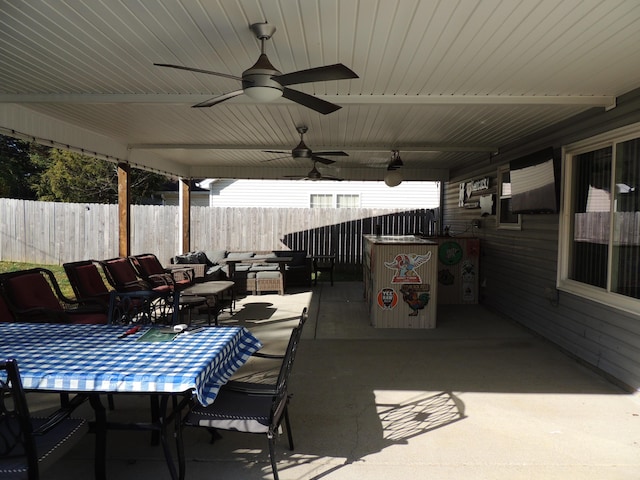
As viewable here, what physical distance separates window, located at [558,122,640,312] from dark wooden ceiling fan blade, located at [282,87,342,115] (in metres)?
2.92

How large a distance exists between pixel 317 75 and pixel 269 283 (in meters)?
6.35

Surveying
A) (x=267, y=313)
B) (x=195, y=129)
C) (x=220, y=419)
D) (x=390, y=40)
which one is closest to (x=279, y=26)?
(x=390, y=40)

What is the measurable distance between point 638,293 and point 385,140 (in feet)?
13.7

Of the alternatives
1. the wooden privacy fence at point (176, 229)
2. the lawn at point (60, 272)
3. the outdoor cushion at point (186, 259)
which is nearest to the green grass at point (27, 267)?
the lawn at point (60, 272)

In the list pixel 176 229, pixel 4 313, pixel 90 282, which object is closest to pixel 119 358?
pixel 4 313

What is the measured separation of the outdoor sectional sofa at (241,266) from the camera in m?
8.67

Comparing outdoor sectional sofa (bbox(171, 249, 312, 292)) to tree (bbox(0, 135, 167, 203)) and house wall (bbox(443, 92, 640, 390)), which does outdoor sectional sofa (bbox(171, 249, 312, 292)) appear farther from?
tree (bbox(0, 135, 167, 203))

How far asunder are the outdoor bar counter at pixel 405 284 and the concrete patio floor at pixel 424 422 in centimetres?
66

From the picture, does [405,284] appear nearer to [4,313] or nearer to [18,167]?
[4,313]

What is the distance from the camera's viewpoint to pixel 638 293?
3.91 meters

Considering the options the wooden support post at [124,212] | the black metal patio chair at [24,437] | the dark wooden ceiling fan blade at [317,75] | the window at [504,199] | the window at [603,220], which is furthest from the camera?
the wooden support post at [124,212]

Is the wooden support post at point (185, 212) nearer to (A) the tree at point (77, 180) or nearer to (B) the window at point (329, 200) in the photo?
(B) the window at point (329, 200)

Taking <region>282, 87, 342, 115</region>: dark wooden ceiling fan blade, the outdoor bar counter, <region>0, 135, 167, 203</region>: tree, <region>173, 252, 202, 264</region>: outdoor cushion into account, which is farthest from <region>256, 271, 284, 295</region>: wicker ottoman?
<region>0, 135, 167, 203</region>: tree

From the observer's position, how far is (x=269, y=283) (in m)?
8.79
